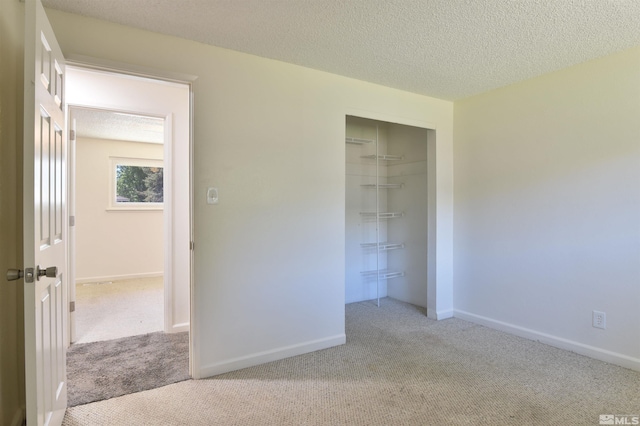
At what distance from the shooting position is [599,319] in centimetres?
269

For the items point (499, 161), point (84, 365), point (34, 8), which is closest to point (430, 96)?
point (499, 161)

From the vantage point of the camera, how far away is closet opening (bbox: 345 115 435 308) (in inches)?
167

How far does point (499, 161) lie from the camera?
3.36 m

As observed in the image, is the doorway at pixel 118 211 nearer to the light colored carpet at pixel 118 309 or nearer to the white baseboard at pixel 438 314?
the light colored carpet at pixel 118 309

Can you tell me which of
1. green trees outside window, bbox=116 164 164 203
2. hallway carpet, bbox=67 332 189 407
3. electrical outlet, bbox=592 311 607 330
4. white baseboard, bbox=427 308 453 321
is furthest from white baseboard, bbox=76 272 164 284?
electrical outlet, bbox=592 311 607 330

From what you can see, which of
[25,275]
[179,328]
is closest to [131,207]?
[179,328]

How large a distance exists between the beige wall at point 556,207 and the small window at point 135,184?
5.00 meters

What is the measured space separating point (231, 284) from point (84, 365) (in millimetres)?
1285

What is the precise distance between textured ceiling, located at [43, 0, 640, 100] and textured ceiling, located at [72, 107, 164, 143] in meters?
2.08

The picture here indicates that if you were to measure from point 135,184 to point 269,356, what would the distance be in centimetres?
464

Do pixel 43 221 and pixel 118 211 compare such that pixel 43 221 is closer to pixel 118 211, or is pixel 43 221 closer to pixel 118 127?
pixel 118 127

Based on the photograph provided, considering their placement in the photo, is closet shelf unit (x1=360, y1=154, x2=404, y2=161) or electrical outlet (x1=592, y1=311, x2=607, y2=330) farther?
closet shelf unit (x1=360, y1=154, x2=404, y2=161)

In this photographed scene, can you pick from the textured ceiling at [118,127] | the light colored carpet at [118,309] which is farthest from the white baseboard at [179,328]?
the textured ceiling at [118,127]

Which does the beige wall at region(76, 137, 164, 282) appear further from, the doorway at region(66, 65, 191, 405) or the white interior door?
the white interior door
